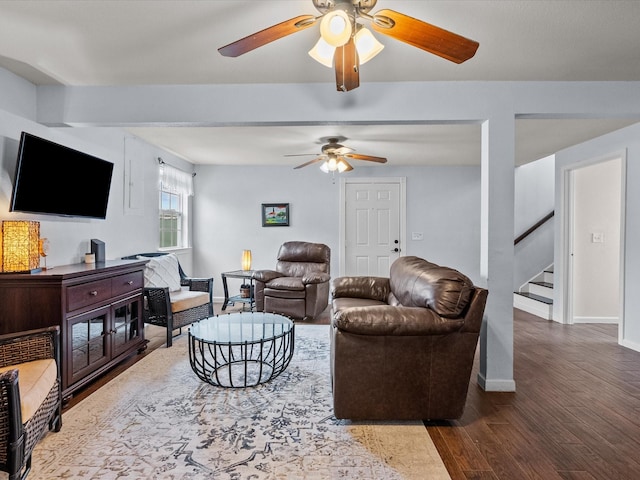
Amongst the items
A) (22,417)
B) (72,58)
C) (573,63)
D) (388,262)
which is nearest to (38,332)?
(22,417)

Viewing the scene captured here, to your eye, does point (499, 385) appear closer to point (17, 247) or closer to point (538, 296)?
point (538, 296)

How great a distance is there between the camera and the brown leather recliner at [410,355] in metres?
2.02

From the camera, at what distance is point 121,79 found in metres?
2.73

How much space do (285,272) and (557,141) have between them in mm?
3949

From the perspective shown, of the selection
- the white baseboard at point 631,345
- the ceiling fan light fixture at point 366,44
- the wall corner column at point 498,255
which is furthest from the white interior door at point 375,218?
the ceiling fan light fixture at point 366,44

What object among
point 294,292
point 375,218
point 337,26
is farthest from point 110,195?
point 375,218

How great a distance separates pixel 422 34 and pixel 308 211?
456 cm

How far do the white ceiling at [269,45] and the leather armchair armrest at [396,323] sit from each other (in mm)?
1675

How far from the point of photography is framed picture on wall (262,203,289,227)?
6.04 metres

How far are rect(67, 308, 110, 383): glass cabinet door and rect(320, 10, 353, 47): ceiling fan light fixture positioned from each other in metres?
2.40

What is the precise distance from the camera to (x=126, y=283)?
3.11 meters

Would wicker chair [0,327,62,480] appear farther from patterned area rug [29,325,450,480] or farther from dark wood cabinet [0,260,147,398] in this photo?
dark wood cabinet [0,260,147,398]

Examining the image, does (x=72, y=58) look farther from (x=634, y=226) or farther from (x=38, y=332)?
(x=634, y=226)

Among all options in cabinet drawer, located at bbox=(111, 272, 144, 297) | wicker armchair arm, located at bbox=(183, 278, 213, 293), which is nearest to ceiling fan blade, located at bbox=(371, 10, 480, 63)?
cabinet drawer, located at bbox=(111, 272, 144, 297)
